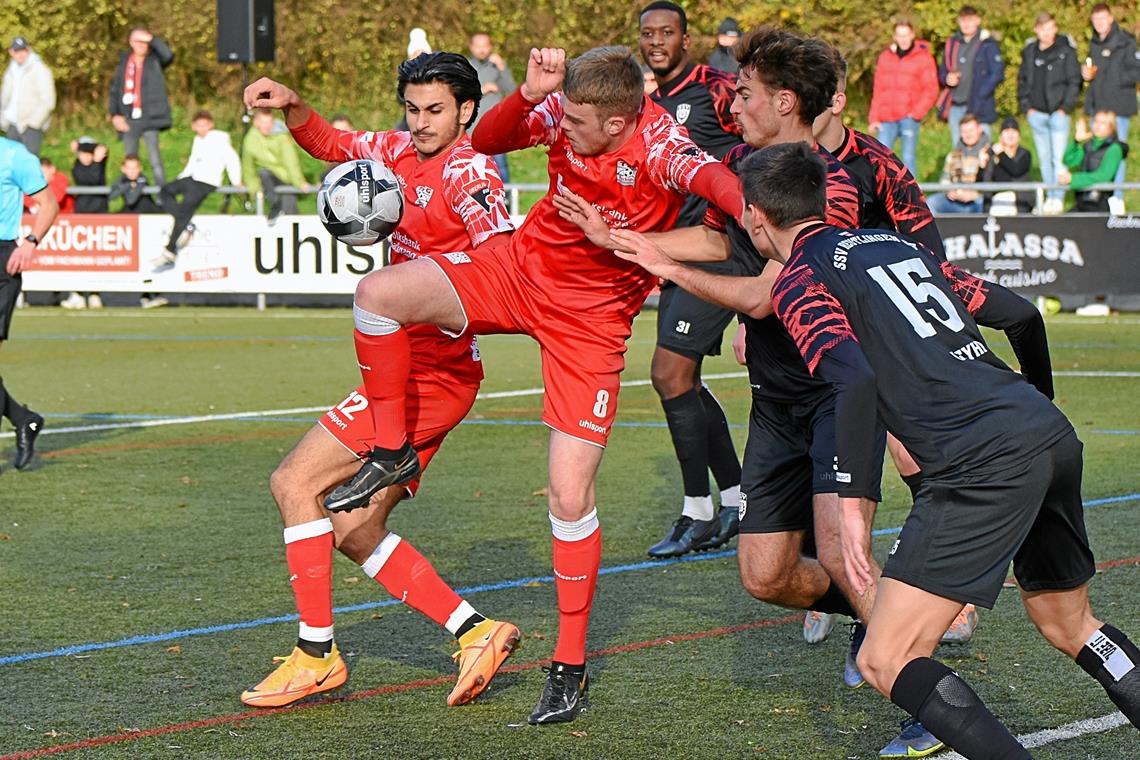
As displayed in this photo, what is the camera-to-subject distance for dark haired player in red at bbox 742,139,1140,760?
444cm

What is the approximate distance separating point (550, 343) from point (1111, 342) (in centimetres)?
1276

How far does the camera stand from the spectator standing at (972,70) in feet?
73.5

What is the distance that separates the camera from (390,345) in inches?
230

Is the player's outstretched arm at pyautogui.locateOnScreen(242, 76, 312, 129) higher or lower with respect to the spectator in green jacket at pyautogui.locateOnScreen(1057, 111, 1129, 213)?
higher

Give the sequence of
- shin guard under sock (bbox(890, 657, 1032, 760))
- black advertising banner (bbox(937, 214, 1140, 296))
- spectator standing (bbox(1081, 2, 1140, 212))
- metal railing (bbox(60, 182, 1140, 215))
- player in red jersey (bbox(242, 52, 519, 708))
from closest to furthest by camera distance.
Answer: shin guard under sock (bbox(890, 657, 1032, 760)), player in red jersey (bbox(242, 52, 519, 708)), black advertising banner (bbox(937, 214, 1140, 296)), metal railing (bbox(60, 182, 1140, 215)), spectator standing (bbox(1081, 2, 1140, 212))

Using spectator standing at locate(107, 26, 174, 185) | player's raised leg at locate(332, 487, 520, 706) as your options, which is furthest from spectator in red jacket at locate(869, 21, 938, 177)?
player's raised leg at locate(332, 487, 520, 706)

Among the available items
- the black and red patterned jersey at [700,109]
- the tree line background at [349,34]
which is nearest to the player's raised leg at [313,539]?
the black and red patterned jersey at [700,109]

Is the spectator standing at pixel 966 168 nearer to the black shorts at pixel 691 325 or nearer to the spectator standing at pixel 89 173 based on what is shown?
the spectator standing at pixel 89 173

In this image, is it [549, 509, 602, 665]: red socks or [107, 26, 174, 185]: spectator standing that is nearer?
[549, 509, 602, 665]: red socks

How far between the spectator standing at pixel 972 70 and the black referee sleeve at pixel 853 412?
18591 millimetres

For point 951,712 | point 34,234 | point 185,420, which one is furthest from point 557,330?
point 185,420

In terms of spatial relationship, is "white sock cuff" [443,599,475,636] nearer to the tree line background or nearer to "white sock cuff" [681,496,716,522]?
"white sock cuff" [681,496,716,522]

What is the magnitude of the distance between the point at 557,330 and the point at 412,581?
1037 mm

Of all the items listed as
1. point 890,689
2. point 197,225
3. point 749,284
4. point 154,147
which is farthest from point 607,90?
point 154,147
